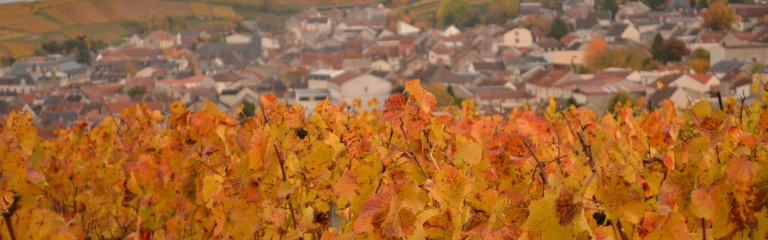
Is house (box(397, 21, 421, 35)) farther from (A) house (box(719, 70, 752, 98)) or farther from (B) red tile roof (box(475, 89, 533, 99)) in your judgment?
(A) house (box(719, 70, 752, 98))

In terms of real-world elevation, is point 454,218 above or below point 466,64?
above

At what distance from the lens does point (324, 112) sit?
243 centimetres

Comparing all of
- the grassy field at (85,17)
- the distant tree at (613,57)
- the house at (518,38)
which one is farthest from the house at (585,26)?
the grassy field at (85,17)

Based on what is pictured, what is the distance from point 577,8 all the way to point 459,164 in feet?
184

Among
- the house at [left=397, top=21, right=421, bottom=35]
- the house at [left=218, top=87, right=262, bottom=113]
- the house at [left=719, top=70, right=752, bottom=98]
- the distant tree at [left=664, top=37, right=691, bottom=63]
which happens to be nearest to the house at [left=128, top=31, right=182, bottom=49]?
the house at [left=397, top=21, right=421, bottom=35]

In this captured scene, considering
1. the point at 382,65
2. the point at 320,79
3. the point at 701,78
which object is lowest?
the point at 382,65

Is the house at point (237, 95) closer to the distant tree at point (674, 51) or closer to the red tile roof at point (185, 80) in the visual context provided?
the red tile roof at point (185, 80)

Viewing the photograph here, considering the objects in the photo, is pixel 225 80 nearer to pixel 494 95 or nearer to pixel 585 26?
pixel 494 95

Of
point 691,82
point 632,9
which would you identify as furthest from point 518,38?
point 691,82

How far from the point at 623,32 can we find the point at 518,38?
19.3 ft

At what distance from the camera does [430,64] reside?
3759 cm

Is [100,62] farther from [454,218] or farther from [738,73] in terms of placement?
[454,218]

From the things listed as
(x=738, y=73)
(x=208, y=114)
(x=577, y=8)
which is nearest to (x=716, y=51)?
(x=738, y=73)

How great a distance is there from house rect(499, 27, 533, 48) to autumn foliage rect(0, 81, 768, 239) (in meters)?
43.3
